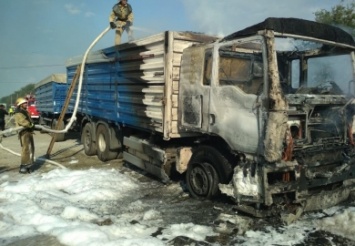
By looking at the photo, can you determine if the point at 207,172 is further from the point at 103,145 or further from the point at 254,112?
the point at 103,145

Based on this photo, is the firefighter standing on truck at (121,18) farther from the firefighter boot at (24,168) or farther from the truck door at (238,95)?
the truck door at (238,95)

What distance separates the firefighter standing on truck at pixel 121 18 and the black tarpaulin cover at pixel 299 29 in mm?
4476

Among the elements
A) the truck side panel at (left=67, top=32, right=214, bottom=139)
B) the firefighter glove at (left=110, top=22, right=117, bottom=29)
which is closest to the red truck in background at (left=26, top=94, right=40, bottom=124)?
the truck side panel at (left=67, top=32, right=214, bottom=139)

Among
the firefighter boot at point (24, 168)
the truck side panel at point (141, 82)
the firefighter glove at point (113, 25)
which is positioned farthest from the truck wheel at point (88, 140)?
the firefighter glove at point (113, 25)

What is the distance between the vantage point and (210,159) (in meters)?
5.55

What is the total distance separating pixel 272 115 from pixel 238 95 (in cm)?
68

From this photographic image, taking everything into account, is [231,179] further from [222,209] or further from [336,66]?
[336,66]

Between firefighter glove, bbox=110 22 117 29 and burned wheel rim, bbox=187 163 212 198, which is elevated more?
firefighter glove, bbox=110 22 117 29

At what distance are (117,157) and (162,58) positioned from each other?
13.3 ft

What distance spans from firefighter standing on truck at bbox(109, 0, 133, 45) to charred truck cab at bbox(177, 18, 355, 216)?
3.66 metres

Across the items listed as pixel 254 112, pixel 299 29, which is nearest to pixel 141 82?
pixel 254 112

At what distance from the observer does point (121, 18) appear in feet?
29.7

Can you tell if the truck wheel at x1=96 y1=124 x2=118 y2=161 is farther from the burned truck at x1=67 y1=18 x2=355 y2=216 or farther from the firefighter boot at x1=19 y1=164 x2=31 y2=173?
the burned truck at x1=67 y1=18 x2=355 y2=216

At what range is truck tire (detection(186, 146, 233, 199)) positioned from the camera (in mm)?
5332
